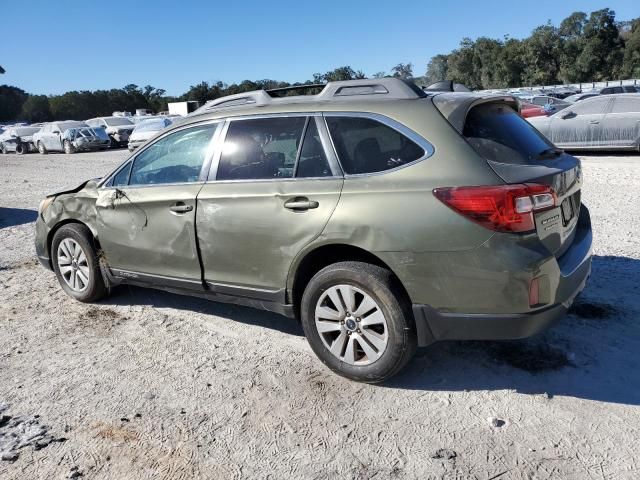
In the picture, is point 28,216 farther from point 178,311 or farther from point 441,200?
point 441,200

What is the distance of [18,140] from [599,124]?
30.3 m

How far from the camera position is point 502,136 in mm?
3572

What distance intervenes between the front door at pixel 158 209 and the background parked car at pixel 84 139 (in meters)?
24.9

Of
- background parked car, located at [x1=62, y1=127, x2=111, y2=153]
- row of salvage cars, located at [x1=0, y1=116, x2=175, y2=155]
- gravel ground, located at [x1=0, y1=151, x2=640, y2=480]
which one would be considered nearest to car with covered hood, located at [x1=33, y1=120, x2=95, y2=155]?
row of salvage cars, located at [x1=0, y1=116, x2=175, y2=155]

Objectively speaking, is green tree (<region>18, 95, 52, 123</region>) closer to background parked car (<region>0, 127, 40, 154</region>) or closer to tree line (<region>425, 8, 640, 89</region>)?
background parked car (<region>0, 127, 40, 154</region>)

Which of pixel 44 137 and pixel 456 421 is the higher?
pixel 44 137

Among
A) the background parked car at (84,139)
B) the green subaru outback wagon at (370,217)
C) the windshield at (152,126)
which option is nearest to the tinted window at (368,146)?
the green subaru outback wagon at (370,217)

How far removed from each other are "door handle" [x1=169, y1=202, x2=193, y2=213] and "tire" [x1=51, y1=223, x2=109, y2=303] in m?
1.20

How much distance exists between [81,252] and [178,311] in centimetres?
108

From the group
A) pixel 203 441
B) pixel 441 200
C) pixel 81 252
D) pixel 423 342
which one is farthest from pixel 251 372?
pixel 81 252

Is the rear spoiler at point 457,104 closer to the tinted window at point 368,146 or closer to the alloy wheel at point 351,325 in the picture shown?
the tinted window at point 368,146

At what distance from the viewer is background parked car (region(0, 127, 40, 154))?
1252 inches

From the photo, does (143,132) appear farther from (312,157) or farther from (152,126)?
(312,157)

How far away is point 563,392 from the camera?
11.3 ft
